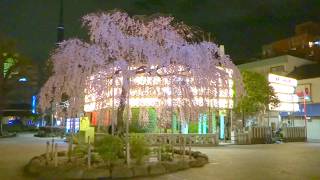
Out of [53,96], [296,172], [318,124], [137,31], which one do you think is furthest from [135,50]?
[318,124]

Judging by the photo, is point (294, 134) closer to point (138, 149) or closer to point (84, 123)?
point (84, 123)

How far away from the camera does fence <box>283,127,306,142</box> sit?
42844mm

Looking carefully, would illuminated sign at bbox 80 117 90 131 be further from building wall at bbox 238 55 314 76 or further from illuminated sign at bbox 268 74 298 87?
building wall at bbox 238 55 314 76

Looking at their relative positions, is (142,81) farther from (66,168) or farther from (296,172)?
(296,172)

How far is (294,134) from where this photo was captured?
4347 centimetres

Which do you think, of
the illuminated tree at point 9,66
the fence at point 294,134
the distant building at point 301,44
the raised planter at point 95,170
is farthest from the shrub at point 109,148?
the distant building at point 301,44

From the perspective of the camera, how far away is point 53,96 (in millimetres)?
18969

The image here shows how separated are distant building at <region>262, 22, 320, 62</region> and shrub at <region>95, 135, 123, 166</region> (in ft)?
198

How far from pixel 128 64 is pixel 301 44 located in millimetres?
64814

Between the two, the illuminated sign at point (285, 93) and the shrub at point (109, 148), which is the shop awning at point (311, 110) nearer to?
the illuminated sign at point (285, 93)

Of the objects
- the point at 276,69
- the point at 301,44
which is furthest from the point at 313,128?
the point at 301,44

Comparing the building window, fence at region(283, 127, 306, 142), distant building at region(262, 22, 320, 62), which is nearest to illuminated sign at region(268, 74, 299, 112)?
fence at region(283, 127, 306, 142)

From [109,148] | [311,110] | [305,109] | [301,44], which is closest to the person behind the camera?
[109,148]

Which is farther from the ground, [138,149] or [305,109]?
[305,109]
